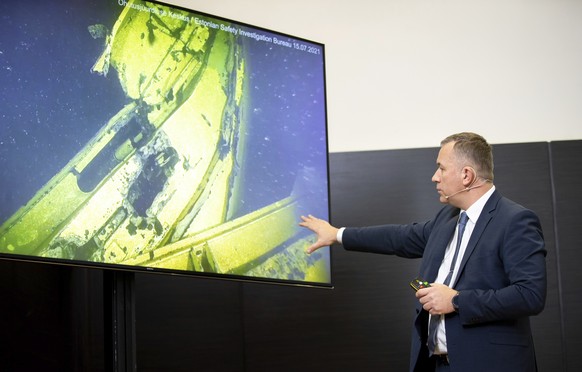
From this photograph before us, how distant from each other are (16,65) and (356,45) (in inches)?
108

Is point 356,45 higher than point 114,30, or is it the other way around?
point 356,45

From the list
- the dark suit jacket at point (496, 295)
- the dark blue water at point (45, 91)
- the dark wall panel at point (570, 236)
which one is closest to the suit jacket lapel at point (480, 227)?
the dark suit jacket at point (496, 295)

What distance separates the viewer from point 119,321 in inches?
130

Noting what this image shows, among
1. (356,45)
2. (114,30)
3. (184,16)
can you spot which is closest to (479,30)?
(356,45)

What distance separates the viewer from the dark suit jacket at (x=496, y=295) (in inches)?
130

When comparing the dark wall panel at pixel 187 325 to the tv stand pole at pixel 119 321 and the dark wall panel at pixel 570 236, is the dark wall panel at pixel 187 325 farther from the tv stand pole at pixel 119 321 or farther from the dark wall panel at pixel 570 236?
the dark wall panel at pixel 570 236

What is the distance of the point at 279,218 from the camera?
3.69m

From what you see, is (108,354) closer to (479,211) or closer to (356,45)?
(479,211)

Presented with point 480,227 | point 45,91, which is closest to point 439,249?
point 480,227

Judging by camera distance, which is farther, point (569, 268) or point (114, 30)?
point (569, 268)

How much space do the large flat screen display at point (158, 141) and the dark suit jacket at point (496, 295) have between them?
67 cm

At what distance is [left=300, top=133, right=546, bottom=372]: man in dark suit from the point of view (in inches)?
131

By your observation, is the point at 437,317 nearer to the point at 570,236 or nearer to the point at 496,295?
the point at 496,295

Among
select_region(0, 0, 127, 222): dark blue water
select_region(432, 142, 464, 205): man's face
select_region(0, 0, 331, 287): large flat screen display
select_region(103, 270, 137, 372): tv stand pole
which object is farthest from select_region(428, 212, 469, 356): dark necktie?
select_region(0, 0, 127, 222): dark blue water
